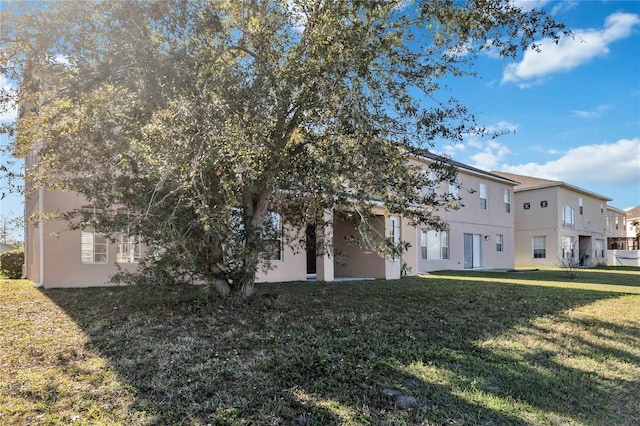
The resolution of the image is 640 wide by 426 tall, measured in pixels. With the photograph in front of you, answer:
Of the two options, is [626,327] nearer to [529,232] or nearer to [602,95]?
[602,95]

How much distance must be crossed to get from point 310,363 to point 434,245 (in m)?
18.2

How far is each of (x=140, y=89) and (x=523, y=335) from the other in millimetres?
7044

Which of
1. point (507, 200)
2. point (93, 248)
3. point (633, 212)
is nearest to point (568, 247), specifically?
point (507, 200)

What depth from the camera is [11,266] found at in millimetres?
18016

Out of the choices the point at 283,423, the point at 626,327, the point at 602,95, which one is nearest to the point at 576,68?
the point at 602,95

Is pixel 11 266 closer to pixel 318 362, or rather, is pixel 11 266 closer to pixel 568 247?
pixel 318 362

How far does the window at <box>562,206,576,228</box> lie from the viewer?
101 ft

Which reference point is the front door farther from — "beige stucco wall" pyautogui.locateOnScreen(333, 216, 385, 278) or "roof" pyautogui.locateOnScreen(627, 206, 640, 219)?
"roof" pyautogui.locateOnScreen(627, 206, 640, 219)

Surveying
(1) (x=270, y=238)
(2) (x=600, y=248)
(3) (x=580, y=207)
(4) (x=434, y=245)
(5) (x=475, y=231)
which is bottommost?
(2) (x=600, y=248)

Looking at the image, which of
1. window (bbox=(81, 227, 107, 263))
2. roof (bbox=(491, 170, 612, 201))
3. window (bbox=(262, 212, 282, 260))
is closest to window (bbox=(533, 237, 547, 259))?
roof (bbox=(491, 170, 612, 201))

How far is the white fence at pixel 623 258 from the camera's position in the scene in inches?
1350

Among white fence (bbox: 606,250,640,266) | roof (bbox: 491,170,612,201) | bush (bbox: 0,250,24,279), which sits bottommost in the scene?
white fence (bbox: 606,250,640,266)

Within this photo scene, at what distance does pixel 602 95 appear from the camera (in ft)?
39.3

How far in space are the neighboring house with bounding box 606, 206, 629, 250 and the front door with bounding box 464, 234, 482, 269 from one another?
23549mm
